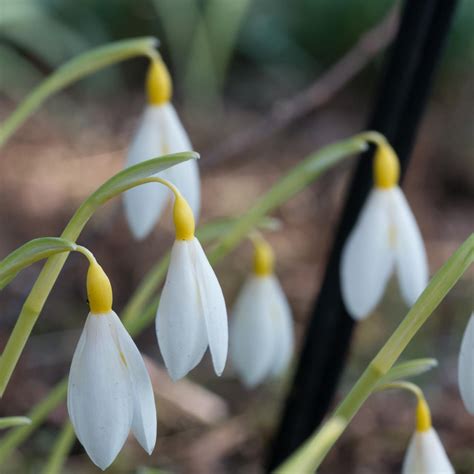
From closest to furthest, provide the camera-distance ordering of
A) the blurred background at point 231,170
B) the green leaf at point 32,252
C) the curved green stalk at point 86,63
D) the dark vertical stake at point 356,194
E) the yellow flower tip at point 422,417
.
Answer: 1. the green leaf at point 32,252
2. the yellow flower tip at point 422,417
3. the curved green stalk at point 86,63
4. the dark vertical stake at point 356,194
5. the blurred background at point 231,170

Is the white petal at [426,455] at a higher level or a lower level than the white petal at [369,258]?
lower

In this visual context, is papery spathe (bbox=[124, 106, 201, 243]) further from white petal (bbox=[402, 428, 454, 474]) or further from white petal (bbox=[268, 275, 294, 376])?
white petal (bbox=[402, 428, 454, 474])

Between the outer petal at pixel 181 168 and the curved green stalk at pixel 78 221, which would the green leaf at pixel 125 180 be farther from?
the outer petal at pixel 181 168

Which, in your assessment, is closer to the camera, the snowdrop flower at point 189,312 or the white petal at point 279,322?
the snowdrop flower at point 189,312

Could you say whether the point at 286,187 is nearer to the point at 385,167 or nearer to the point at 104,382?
the point at 385,167

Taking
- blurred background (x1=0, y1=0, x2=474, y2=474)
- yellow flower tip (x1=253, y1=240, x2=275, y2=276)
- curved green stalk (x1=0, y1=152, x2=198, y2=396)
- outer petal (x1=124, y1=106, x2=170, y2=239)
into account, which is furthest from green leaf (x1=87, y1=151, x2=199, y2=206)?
blurred background (x1=0, y1=0, x2=474, y2=474)

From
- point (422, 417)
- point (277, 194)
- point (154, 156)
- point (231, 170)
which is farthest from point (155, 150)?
point (231, 170)

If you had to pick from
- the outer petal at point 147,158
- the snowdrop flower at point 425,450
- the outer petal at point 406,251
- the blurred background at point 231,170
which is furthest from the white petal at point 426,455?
the blurred background at point 231,170

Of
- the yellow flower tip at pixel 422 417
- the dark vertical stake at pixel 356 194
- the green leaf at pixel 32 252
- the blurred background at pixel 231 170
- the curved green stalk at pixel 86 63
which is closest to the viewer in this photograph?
the green leaf at pixel 32 252

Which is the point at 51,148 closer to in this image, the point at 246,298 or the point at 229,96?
the point at 229,96
